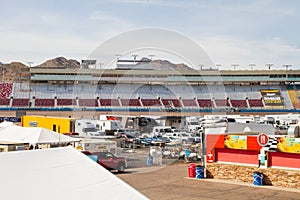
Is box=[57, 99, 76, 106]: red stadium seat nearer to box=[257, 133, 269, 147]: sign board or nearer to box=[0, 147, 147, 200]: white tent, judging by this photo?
box=[257, 133, 269, 147]: sign board

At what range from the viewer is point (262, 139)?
1565 cm

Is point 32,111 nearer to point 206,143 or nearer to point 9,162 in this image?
point 206,143

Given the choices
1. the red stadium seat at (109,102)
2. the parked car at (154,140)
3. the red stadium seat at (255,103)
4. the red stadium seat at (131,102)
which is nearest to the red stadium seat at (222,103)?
the red stadium seat at (255,103)

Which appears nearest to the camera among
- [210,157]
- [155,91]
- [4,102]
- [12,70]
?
[210,157]

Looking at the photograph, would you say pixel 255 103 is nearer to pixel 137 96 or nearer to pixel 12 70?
pixel 137 96

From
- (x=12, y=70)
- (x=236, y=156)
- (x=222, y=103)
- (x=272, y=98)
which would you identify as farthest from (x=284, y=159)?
(x=12, y=70)

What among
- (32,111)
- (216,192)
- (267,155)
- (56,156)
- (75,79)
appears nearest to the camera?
(56,156)

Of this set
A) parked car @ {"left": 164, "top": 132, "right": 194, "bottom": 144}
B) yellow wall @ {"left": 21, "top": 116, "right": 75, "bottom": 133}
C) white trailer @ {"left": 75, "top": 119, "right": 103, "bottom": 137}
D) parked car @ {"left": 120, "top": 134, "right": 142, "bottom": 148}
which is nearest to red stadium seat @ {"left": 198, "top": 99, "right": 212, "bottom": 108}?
parked car @ {"left": 164, "top": 132, "right": 194, "bottom": 144}

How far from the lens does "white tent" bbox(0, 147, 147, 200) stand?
5598 millimetres

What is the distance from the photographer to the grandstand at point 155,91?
59.0m

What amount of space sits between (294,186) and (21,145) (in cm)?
1172

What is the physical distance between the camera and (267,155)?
50.9 feet

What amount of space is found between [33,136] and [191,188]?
318 inches

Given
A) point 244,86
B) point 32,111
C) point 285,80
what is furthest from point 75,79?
point 285,80
